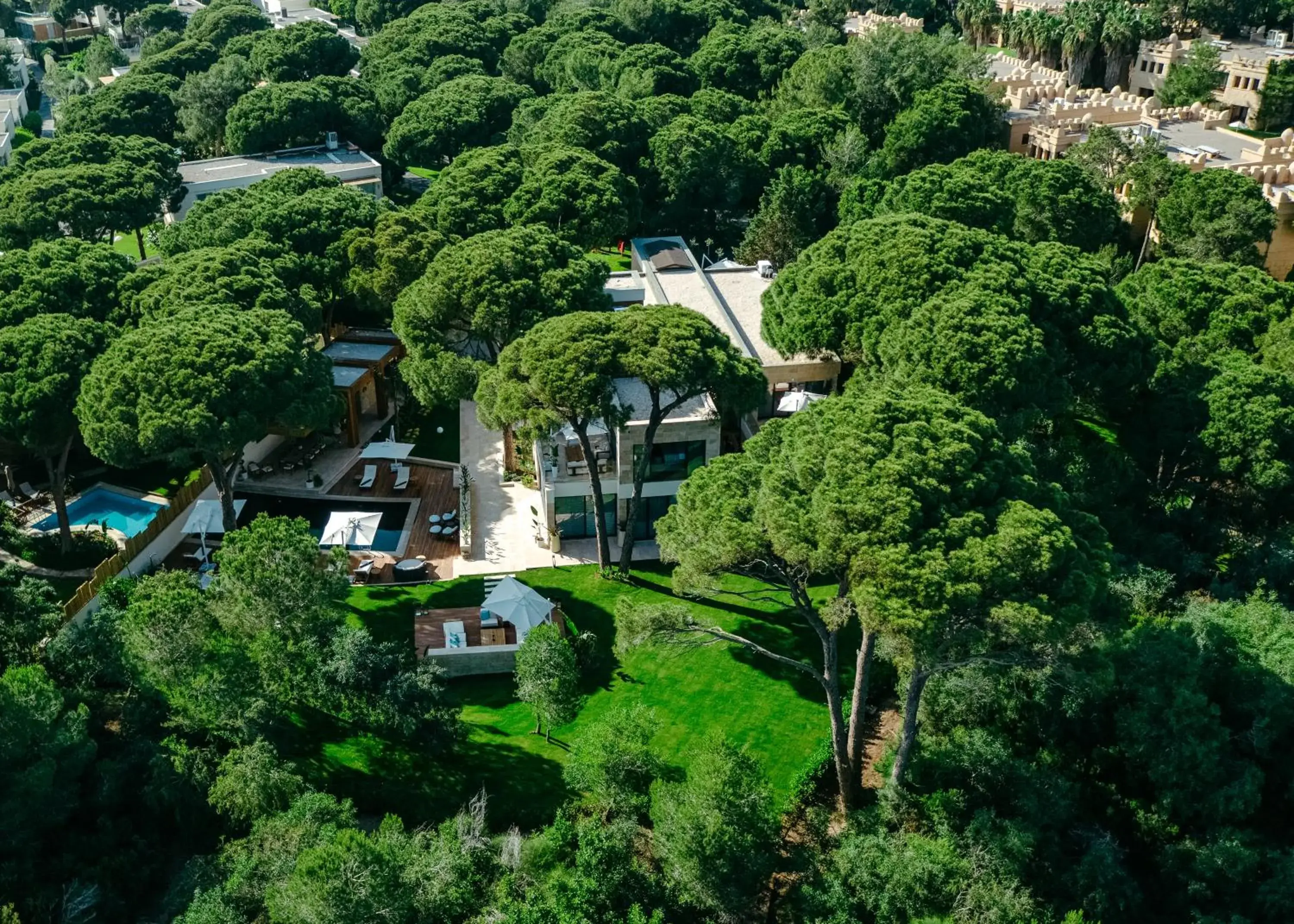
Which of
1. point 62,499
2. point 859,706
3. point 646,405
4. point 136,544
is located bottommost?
point 136,544

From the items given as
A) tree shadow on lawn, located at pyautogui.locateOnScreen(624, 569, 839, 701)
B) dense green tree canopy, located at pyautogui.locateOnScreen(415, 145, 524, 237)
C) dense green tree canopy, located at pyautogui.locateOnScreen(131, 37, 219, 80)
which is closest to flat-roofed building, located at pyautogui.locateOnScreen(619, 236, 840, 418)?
dense green tree canopy, located at pyautogui.locateOnScreen(415, 145, 524, 237)

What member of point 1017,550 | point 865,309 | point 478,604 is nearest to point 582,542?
point 478,604

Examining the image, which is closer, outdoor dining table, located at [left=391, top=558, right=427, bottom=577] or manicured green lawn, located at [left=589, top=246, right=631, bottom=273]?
outdoor dining table, located at [left=391, top=558, right=427, bottom=577]

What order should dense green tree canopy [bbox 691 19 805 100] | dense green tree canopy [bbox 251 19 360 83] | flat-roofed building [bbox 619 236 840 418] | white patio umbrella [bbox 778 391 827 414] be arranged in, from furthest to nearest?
1. dense green tree canopy [bbox 251 19 360 83]
2. dense green tree canopy [bbox 691 19 805 100]
3. flat-roofed building [bbox 619 236 840 418]
4. white patio umbrella [bbox 778 391 827 414]

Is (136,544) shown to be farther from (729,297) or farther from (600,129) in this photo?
(600,129)

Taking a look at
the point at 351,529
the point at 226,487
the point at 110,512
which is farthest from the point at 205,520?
the point at 110,512

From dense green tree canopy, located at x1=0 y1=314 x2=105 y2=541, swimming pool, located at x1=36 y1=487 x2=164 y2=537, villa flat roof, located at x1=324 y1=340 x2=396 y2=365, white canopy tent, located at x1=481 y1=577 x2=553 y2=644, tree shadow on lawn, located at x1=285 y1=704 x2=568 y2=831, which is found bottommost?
tree shadow on lawn, located at x1=285 y1=704 x2=568 y2=831

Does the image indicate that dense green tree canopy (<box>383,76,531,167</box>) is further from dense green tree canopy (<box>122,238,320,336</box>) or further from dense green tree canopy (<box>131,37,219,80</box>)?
dense green tree canopy (<box>122,238,320,336</box>)

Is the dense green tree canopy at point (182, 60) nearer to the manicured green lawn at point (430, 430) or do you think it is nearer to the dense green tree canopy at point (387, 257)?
the dense green tree canopy at point (387, 257)
